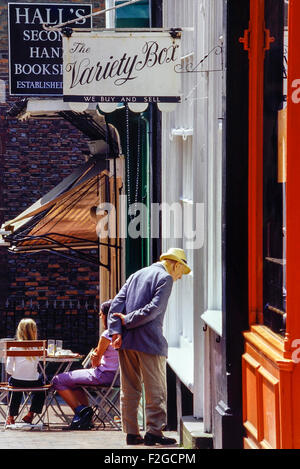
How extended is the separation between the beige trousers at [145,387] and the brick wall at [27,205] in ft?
32.3

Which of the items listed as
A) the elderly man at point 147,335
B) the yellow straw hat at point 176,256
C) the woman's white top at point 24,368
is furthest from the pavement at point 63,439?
the yellow straw hat at point 176,256

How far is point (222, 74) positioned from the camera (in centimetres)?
747

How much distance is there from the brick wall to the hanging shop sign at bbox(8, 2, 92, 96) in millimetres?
4936

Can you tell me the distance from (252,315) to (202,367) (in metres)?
1.67

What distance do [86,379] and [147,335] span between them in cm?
285

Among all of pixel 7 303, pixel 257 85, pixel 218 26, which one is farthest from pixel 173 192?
pixel 7 303

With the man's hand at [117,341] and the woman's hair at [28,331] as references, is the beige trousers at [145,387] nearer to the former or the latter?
the man's hand at [117,341]

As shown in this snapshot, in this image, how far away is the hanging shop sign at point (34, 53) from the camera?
44.7ft

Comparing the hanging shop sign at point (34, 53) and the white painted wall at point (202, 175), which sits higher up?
the hanging shop sign at point (34, 53)

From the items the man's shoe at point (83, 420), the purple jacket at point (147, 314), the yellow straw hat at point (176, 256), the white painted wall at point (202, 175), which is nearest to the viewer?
the white painted wall at point (202, 175)

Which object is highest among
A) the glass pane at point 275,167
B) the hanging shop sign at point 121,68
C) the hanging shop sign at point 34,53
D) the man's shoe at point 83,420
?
the hanging shop sign at point 34,53

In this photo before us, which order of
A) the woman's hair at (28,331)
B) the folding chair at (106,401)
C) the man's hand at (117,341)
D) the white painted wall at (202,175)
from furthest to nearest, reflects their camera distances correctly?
the woman's hair at (28,331)
the folding chair at (106,401)
the man's hand at (117,341)
the white painted wall at (202,175)

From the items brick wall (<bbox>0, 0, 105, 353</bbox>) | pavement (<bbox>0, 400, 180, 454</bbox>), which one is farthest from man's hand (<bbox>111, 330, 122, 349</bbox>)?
brick wall (<bbox>0, 0, 105, 353</bbox>)
